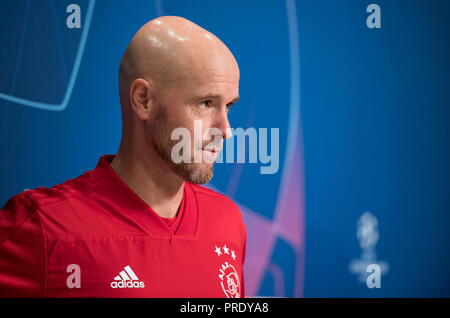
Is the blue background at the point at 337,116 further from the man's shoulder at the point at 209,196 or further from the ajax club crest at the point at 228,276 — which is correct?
the ajax club crest at the point at 228,276

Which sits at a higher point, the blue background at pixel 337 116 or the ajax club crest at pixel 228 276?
the blue background at pixel 337 116

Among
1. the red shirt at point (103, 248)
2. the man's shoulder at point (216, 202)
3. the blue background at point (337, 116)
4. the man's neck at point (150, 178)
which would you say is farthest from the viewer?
the blue background at point (337, 116)

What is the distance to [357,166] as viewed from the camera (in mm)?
1885

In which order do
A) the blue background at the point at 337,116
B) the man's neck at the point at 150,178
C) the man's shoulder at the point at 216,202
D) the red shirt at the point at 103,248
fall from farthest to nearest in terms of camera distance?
the blue background at the point at 337,116
the man's shoulder at the point at 216,202
the man's neck at the point at 150,178
the red shirt at the point at 103,248

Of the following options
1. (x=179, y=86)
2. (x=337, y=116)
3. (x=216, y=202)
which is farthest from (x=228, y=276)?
(x=337, y=116)

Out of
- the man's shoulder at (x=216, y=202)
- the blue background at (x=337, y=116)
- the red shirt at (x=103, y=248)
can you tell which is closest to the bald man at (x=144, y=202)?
the red shirt at (x=103, y=248)

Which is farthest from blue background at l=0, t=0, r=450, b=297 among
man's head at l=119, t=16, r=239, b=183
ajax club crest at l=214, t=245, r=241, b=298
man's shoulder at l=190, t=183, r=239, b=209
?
man's head at l=119, t=16, r=239, b=183

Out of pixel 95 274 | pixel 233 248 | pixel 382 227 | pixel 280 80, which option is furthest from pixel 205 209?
pixel 382 227

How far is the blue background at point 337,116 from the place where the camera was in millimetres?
1831

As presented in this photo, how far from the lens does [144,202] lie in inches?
46.8

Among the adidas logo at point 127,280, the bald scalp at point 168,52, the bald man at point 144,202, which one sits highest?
the bald scalp at point 168,52

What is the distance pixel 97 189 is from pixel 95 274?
0.75 feet
